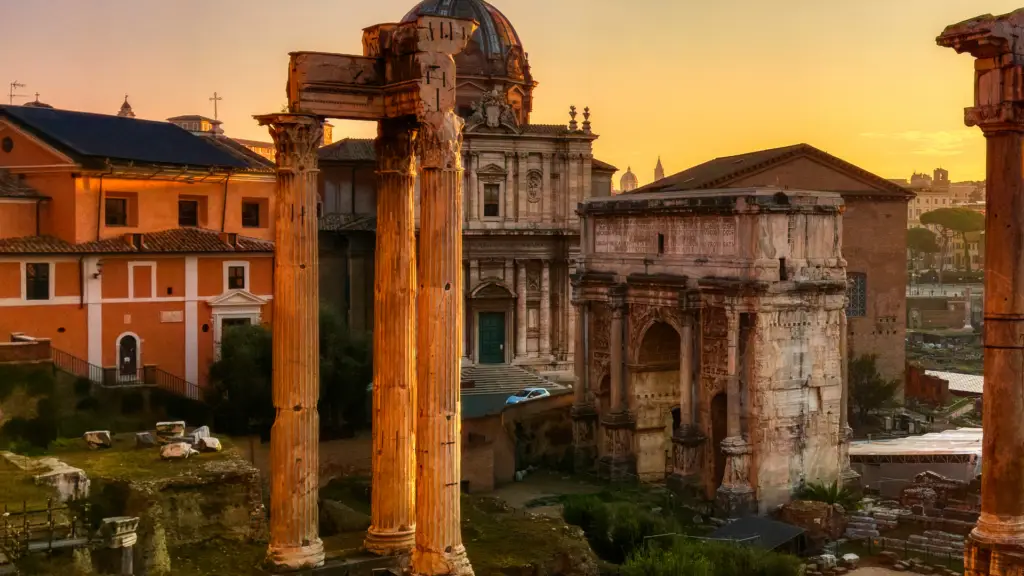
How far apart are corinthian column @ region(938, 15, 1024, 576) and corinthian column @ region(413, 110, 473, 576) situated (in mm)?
6057

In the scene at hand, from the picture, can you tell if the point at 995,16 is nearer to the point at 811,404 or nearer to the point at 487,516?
the point at 487,516

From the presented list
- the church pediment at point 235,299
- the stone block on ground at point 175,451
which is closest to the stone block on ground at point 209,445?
the stone block on ground at point 175,451

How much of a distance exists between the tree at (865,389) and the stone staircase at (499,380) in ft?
43.9

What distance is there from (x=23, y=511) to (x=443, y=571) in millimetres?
5990

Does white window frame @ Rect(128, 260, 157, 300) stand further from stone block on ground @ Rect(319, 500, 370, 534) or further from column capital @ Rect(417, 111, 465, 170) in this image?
column capital @ Rect(417, 111, 465, 170)

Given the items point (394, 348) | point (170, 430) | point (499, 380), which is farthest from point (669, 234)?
point (394, 348)

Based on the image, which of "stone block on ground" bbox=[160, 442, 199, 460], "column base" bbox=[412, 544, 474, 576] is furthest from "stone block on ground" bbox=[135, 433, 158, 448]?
"column base" bbox=[412, 544, 474, 576]

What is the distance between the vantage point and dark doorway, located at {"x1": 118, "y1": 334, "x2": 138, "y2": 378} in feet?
101

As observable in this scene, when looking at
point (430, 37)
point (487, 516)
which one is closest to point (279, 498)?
point (430, 37)

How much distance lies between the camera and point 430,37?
15594 mm

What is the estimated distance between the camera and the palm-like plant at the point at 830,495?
32062 millimetres

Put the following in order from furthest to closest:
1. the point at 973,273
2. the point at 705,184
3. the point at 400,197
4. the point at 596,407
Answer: the point at 973,273 < the point at 705,184 < the point at 596,407 < the point at 400,197

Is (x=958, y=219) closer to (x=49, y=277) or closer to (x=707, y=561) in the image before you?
(x=49, y=277)

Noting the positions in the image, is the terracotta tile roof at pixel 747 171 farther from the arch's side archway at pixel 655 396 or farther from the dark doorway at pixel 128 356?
the dark doorway at pixel 128 356
